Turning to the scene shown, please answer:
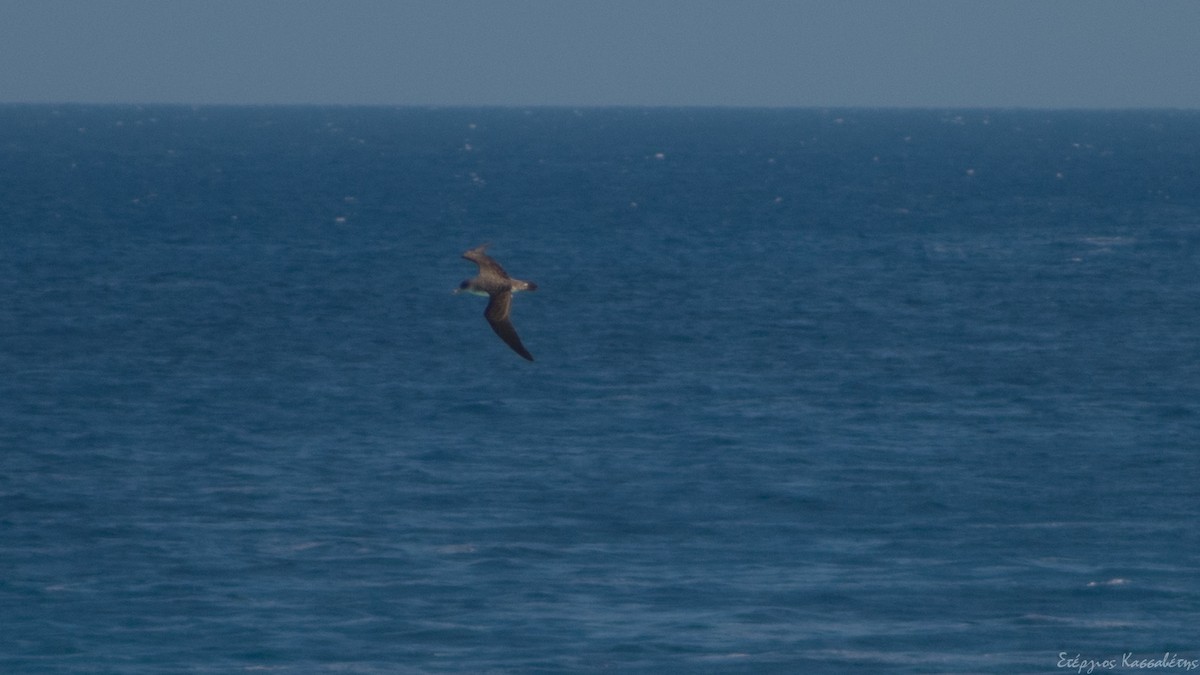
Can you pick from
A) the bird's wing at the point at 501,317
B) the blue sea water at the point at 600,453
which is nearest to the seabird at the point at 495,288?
the bird's wing at the point at 501,317

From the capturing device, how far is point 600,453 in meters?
35.3

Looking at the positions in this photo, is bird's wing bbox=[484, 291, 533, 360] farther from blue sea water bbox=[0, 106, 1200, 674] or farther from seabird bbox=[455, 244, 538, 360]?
blue sea water bbox=[0, 106, 1200, 674]

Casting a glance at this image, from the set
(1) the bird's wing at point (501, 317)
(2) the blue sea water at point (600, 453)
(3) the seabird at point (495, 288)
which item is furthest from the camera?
(2) the blue sea water at point (600, 453)

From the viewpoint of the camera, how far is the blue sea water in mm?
24781

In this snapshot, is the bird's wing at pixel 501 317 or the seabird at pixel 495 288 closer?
the bird's wing at pixel 501 317

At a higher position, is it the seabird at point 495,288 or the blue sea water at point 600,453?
the seabird at point 495,288

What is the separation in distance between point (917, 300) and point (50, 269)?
31.2m

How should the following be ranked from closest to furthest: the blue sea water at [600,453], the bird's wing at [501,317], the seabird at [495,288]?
the bird's wing at [501,317], the seabird at [495,288], the blue sea water at [600,453]

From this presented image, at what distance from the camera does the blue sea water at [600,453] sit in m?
24.8

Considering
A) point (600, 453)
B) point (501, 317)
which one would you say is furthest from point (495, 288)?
point (600, 453)

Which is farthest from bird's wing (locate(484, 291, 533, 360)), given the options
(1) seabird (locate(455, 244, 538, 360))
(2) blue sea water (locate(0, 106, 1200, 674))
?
(2) blue sea water (locate(0, 106, 1200, 674))

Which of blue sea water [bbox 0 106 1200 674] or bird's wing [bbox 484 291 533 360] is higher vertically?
bird's wing [bbox 484 291 533 360]

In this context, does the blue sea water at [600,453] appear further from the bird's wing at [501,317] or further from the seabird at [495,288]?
the bird's wing at [501,317]

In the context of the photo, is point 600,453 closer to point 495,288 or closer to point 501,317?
point 495,288
